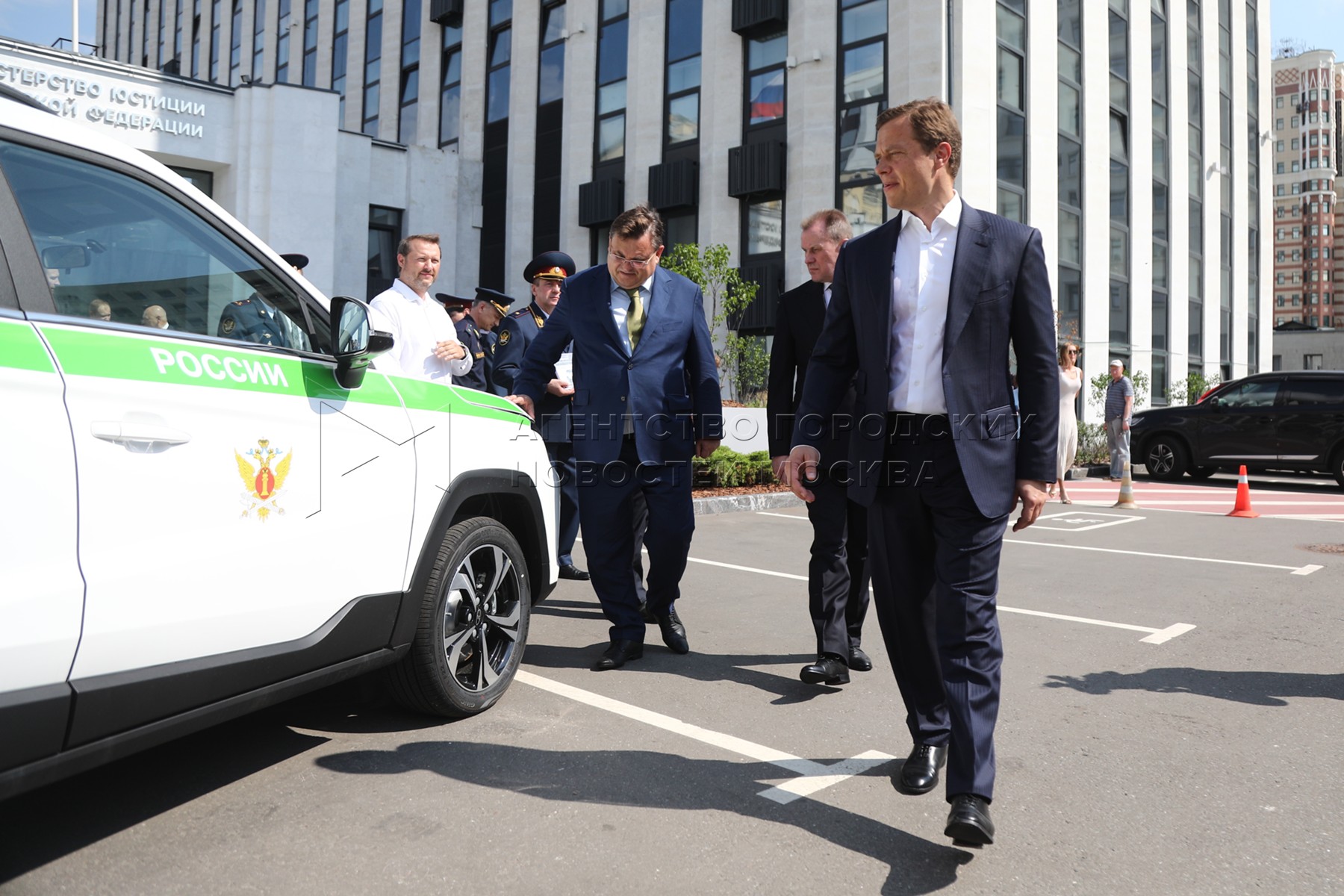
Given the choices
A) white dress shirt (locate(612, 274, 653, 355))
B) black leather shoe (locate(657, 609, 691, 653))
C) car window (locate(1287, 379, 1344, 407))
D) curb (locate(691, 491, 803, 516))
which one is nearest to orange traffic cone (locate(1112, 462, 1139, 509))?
curb (locate(691, 491, 803, 516))

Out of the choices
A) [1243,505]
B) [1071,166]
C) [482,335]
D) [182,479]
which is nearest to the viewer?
[182,479]

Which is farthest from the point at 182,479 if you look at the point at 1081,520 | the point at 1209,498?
the point at 1209,498

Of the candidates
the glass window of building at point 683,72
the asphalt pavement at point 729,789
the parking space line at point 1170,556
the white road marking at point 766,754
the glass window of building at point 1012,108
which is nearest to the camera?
the asphalt pavement at point 729,789

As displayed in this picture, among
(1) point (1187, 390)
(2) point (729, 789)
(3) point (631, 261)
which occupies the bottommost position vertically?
(2) point (729, 789)

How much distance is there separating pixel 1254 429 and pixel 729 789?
1521 cm

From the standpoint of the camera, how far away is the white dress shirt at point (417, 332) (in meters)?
5.66

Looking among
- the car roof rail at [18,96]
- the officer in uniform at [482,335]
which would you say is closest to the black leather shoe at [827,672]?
the officer in uniform at [482,335]

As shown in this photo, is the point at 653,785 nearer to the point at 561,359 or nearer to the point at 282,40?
the point at 561,359

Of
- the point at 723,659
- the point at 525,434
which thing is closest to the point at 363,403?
the point at 525,434

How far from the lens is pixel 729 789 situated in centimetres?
324

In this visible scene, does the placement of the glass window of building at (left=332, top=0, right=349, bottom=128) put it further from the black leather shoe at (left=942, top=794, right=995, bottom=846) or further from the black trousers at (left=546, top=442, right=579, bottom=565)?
the black leather shoe at (left=942, top=794, right=995, bottom=846)

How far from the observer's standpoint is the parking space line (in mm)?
7691

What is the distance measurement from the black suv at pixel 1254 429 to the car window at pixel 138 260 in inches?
616

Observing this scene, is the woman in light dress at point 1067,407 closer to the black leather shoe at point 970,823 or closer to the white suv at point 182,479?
the black leather shoe at point 970,823
